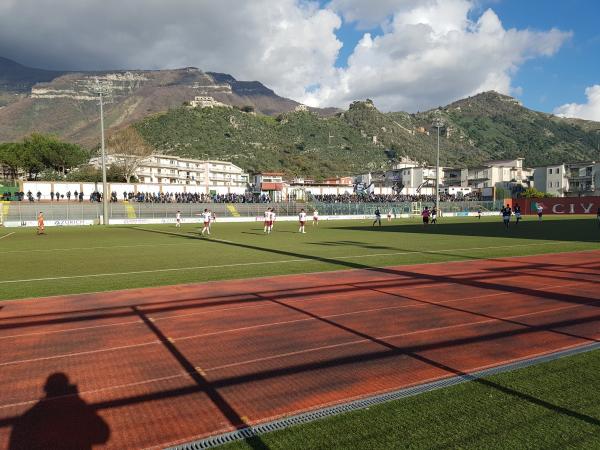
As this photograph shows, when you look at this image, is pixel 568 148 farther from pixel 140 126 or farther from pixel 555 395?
pixel 555 395

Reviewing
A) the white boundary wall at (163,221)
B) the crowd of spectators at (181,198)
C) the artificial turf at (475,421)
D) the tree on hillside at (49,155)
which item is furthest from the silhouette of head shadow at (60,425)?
the tree on hillside at (49,155)

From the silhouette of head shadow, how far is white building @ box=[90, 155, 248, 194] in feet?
281

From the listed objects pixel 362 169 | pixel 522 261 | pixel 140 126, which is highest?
pixel 140 126

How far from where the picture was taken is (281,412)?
4512 millimetres

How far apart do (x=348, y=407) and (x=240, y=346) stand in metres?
2.51

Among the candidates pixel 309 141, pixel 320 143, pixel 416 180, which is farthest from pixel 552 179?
pixel 309 141

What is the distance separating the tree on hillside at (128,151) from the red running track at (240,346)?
7220cm

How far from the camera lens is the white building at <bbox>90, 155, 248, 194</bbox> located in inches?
3905

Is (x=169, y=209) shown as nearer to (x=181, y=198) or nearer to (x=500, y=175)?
(x=181, y=198)

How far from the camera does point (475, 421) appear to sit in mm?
4215

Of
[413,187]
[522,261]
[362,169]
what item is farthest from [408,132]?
[522,261]

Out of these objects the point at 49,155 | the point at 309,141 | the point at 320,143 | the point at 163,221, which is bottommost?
the point at 163,221

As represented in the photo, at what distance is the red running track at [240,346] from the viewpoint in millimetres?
4523

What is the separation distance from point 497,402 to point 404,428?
1215 mm
